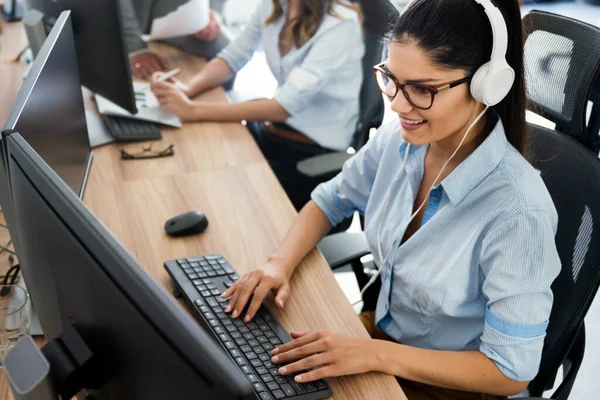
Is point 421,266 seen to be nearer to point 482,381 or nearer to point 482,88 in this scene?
point 482,381

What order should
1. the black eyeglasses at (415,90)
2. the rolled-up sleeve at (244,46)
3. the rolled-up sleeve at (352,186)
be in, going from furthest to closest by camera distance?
1. the rolled-up sleeve at (244,46)
2. the rolled-up sleeve at (352,186)
3. the black eyeglasses at (415,90)

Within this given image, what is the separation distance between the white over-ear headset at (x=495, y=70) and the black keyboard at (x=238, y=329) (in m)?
0.54

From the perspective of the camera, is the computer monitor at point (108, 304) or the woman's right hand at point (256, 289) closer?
the computer monitor at point (108, 304)

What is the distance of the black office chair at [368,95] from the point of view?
70.6 inches

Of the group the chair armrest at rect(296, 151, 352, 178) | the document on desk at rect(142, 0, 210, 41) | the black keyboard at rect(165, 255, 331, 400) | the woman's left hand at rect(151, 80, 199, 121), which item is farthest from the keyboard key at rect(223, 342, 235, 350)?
the document on desk at rect(142, 0, 210, 41)

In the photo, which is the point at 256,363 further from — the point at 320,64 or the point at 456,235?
the point at 320,64

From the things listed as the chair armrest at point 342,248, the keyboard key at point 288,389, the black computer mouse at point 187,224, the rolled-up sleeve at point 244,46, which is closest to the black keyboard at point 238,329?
the keyboard key at point 288,389

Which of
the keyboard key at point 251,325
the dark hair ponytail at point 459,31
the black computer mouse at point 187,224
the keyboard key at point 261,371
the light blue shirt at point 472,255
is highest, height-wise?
the dark hair ponytail at point 459,31

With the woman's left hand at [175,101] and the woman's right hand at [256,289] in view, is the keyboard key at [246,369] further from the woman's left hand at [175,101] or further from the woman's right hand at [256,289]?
the woman's left hand at [175,101]

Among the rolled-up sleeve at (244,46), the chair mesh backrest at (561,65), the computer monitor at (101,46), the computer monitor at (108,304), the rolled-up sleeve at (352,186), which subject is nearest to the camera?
the computer monitor at (108,304)

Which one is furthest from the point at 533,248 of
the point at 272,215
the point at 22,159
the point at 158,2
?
the point at 158,2

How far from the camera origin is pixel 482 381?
113cm

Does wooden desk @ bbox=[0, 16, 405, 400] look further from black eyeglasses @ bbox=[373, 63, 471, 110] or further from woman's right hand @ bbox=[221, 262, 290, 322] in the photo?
black eyeglasses @ bbox=[373, 63, 471, 110]


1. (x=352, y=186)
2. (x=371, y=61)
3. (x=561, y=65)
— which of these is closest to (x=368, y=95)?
(x=371, y=61)
